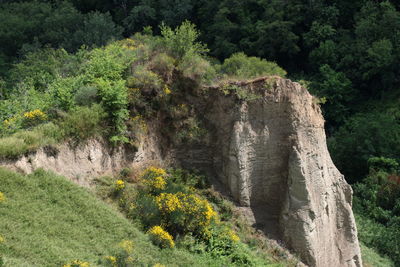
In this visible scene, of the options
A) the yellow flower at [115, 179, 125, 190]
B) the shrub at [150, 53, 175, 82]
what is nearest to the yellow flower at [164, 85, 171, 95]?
the shrub at [150, 53, 175, 82]

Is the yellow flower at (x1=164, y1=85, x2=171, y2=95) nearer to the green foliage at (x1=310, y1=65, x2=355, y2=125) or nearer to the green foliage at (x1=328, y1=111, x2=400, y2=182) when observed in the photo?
the green foliage at (x1=328, y1=111, x2=400, y2=182)

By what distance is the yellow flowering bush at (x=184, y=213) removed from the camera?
12.3 metres

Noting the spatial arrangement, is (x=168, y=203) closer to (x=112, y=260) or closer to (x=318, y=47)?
(x=112, y=260)

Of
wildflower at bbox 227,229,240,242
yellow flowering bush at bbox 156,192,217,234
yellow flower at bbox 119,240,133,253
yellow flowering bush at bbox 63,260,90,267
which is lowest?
yellow flowering bush at bbox 63,260,90,267

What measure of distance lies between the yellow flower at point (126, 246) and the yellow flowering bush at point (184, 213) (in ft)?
6.07

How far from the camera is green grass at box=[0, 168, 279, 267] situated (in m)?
9.41

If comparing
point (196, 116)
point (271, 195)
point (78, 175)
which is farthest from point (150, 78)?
point (271, 195)

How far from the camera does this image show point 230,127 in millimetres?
14906

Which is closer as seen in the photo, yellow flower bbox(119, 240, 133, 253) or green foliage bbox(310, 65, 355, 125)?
yellow flower bbox(119, 240, 133, 253)

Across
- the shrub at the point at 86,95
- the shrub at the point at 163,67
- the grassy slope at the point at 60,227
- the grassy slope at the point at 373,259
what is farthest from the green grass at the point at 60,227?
the grassy slope at the point at 373,259

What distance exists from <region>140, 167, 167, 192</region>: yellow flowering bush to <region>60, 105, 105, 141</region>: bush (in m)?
1.75

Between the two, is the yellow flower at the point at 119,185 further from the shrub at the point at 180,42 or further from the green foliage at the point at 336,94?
the green foliage at the point at 336,94

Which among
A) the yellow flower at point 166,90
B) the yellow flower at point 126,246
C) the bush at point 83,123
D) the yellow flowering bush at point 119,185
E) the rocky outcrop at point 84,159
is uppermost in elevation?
the yellow flower at point 166,90

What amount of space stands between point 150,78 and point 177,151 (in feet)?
8.11
